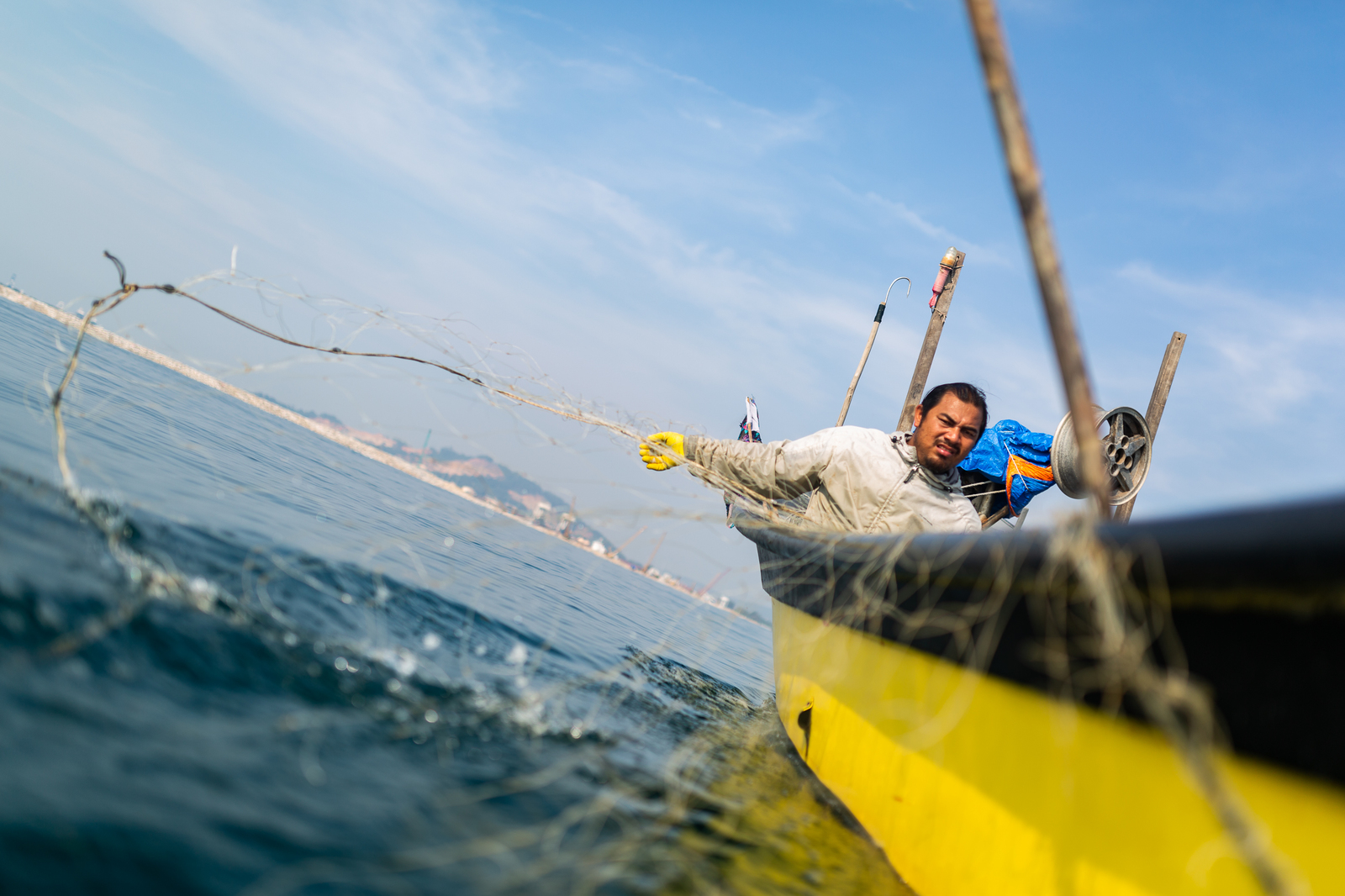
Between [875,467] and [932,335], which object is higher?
[932,335]

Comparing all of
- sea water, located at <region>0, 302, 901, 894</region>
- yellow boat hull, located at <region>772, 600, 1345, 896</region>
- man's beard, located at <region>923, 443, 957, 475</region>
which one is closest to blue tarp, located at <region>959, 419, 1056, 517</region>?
man's beard, located at <region>923, 443, 957, 475</region>

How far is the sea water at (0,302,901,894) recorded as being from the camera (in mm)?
1805

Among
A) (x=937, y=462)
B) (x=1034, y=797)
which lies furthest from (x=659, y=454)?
(x=1034, y=797)

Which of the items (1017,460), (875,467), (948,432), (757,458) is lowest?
(757,458)

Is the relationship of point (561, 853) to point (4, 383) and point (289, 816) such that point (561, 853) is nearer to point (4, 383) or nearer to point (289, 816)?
point (289, 816)

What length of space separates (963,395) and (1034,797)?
267 centimetres

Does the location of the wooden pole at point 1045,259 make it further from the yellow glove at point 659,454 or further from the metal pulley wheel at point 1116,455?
the metal pulley wheel at point 1116,455

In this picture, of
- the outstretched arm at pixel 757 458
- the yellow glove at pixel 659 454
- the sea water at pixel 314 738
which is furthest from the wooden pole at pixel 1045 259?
the yellow glove at pixel 659 454

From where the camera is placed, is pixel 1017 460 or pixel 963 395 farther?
pixel 1017 460

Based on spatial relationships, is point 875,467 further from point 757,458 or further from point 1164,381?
point 1164,381

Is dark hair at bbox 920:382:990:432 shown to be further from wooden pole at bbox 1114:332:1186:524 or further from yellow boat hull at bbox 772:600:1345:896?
wooden pole at bbox 1114:332:1186:524

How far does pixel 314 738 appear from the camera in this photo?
8.21ft

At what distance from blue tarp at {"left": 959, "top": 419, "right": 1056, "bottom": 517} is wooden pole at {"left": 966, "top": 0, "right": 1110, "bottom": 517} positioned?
4516 millimetres

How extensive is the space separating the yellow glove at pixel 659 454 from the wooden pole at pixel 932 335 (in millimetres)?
5173
